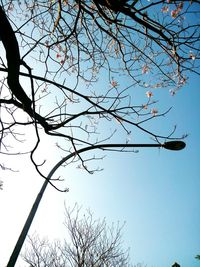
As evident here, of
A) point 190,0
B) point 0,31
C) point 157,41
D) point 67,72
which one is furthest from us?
point 67,72

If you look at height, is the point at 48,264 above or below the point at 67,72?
below

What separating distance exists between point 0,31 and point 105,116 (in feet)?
5.89

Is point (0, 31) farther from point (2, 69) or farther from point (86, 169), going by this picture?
point (86, 169)

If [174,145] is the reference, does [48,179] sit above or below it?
below

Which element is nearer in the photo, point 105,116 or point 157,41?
point 105,116

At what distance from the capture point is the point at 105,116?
157 inches

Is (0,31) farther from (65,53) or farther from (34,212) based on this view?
(65,53)

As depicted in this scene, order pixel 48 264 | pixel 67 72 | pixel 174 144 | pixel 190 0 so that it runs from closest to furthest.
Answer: pixel 174 144
pixel 190 0
pixel 67 72
pixel 48 264

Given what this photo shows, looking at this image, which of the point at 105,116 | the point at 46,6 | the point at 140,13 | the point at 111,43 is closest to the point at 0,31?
the point at 105,116

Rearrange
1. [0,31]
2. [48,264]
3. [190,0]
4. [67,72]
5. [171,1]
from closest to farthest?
[0,31] → [190,0] → [171,1] → [67,72] → [48,264]

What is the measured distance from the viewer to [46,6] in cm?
Result: 522

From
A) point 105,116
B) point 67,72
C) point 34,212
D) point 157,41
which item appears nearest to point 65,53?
point 67,72

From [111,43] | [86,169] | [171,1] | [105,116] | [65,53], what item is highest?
[111,43]

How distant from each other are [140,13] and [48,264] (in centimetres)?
1816
